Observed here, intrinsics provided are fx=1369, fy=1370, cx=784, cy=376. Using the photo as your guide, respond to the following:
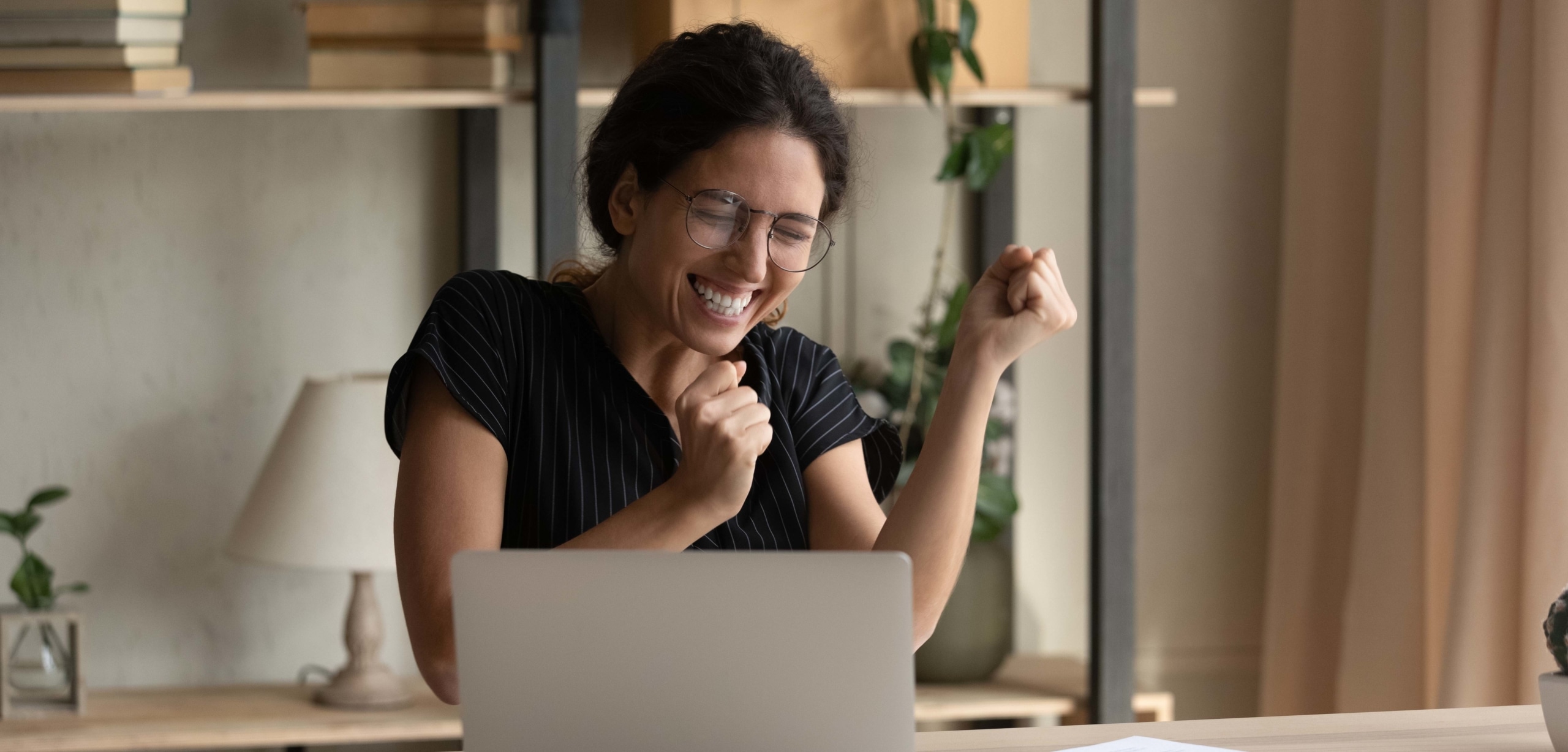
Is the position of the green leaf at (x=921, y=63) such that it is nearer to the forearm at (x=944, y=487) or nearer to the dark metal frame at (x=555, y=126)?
the dark metal frame at (x=555, y=126)

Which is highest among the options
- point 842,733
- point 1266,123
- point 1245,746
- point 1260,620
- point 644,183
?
point 1266,123

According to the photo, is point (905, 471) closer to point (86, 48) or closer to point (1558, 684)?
point (1558, 684)

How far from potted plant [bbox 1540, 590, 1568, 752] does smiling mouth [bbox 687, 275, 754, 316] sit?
0.70 m

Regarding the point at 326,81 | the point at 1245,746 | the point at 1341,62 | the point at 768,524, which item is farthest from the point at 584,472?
the point at 1341,62

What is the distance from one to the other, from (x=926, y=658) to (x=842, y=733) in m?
1.34

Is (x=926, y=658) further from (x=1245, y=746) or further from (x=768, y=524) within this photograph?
(x=1245, y=746)

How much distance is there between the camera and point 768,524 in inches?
52.3

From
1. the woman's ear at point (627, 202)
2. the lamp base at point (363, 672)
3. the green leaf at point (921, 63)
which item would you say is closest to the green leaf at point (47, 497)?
the lamp base at point (363, 672)

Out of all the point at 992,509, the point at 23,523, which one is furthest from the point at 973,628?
the point at 23,523

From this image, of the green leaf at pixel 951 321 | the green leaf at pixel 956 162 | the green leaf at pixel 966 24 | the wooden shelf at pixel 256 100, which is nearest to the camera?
the wooden shelf at pixel 256 100

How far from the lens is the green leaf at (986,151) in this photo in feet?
6.85

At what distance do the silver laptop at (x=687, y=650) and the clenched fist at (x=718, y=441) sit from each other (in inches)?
9.1

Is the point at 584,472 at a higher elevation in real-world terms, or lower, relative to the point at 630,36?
lower

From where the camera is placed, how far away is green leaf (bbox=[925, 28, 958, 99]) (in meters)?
1.96
